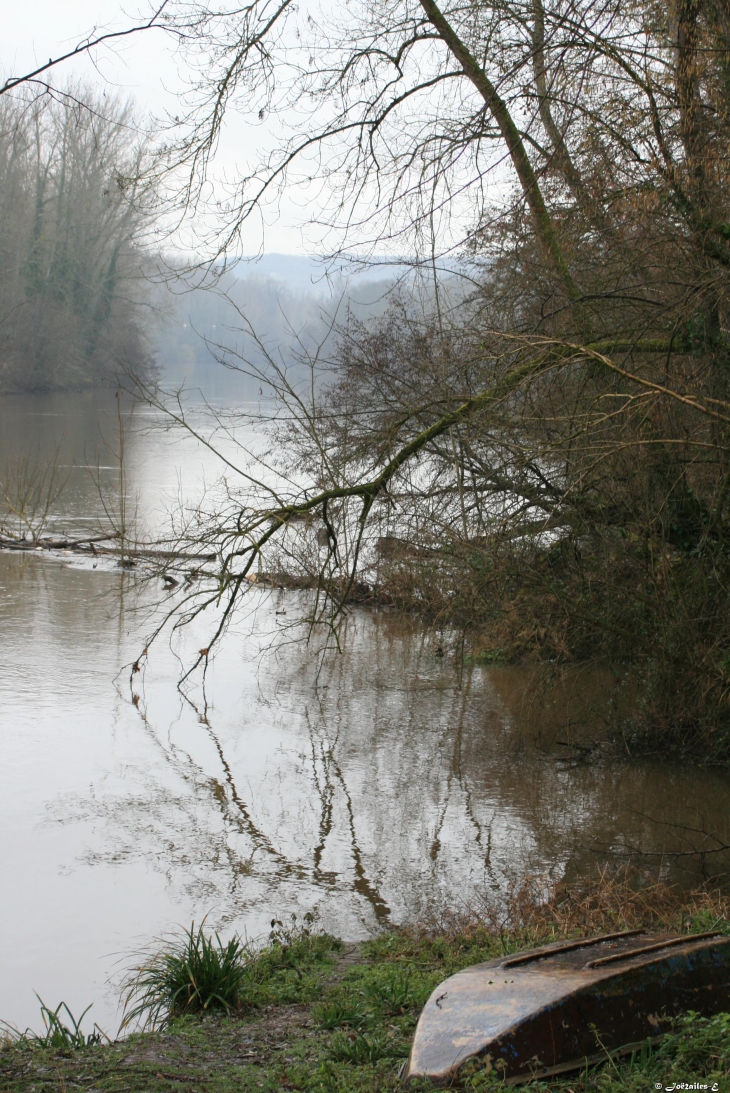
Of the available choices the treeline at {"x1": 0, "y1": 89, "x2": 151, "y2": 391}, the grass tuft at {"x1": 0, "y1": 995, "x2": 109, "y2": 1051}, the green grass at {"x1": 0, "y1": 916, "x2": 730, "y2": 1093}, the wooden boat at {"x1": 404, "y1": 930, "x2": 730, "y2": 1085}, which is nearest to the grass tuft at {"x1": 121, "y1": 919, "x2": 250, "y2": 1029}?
the green grass at {"x1": 0, "y1": 916, "x2": 730, "y2": 1093}

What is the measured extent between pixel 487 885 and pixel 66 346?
51172 mm

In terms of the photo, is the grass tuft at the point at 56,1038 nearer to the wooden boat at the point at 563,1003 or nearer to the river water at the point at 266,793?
the river water at the point at 266,793

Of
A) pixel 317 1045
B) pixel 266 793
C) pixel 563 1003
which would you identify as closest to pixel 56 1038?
pixel 317 1045

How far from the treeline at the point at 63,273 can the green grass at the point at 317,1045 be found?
45.4m

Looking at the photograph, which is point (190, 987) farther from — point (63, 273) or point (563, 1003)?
point (63, 273)

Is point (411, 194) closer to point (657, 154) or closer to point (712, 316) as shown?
point (657, 154)

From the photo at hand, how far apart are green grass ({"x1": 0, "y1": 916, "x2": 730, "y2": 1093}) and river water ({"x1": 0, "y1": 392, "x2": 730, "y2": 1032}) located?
872 mm

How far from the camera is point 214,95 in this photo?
8.27 meters

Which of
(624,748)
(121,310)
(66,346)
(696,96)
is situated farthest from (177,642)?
(121,310)

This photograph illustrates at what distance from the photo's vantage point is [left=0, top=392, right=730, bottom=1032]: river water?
20.8 feet

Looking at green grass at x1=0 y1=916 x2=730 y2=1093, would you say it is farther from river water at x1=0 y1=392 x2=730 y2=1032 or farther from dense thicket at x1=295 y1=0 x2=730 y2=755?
dense thicket at x1=295 y1=0 x2=730 y2=755

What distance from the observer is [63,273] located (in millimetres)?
54562

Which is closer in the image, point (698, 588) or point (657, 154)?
point (657, 154)

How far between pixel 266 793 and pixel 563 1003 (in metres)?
5.27
